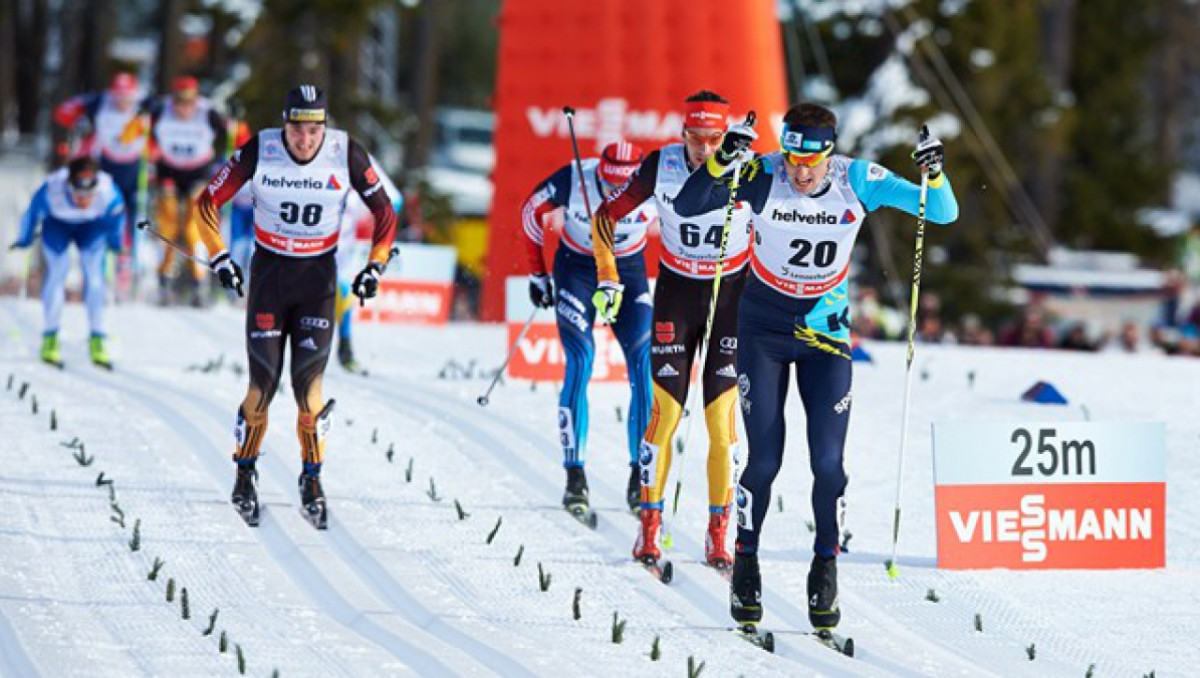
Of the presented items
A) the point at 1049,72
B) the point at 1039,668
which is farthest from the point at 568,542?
the point at 1049,72

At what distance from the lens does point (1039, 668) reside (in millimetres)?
8727

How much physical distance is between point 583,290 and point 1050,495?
277 centimetres

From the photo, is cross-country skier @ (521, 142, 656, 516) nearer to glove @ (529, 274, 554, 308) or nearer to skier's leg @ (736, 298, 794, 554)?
glove @ (529, 274, 554, 308)

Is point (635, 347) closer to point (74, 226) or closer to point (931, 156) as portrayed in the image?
point (931, 156)

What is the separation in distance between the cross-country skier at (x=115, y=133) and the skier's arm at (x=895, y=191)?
13.7m

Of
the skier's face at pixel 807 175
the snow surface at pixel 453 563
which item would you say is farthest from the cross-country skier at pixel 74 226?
the skier's face at pixel 807 175

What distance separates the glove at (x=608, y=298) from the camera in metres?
10.2

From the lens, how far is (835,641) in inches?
343

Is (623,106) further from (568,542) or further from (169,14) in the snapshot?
(169,14)

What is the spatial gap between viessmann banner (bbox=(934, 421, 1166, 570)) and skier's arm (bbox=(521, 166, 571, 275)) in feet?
8.34

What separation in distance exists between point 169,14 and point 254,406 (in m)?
25.0

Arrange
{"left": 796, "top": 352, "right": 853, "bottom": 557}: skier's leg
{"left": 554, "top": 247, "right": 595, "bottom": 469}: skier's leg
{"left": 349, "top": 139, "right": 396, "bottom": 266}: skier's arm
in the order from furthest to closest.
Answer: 1. {"left": 554, "top": 247, "right": 595, "bottom": 469}: skier's leg
2. {"left": 349, "top": 139, "right": 396, "bottom": 266}: skier's arm
3. {"left": 796, "top": 352, "right": 853, "bottom": 557}: skier's leg

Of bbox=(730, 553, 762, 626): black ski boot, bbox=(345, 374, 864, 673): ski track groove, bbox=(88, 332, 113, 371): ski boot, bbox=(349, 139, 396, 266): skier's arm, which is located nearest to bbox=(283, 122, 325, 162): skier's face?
bbox=(349, 139, 396, 266): skier's arm

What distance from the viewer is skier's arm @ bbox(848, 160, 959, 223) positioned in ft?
28.4
